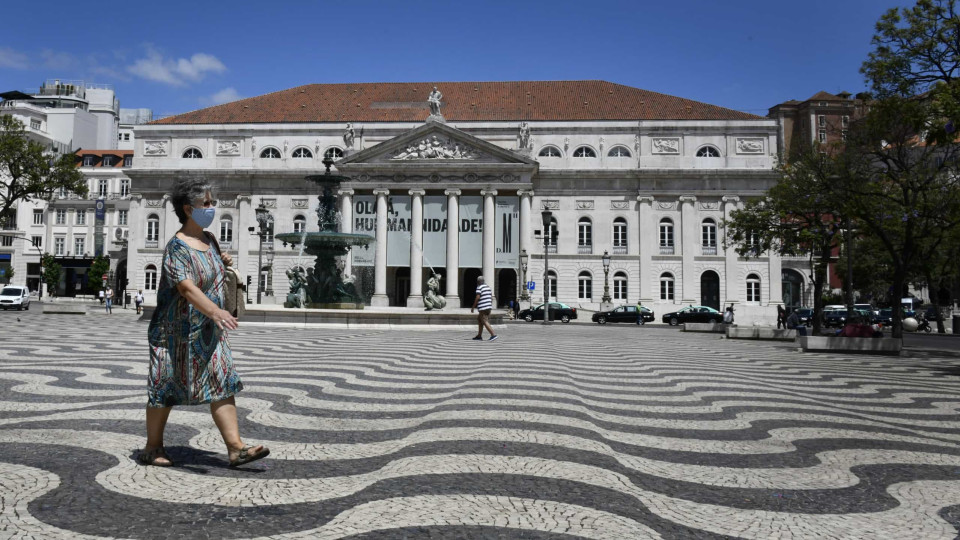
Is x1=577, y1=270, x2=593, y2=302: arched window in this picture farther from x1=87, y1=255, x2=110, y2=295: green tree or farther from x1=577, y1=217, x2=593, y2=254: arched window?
x1=87, y1=255, x2=110, y2=295: green tree

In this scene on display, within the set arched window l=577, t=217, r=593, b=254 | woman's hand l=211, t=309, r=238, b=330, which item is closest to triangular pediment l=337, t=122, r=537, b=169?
arched window l=577, t=217, r=593, b=254

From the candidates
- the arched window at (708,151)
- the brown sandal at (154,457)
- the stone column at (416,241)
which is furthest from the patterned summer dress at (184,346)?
the arched window at (708,151)

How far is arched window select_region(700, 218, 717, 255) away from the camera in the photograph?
46438 mm

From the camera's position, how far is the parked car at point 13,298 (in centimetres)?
3581

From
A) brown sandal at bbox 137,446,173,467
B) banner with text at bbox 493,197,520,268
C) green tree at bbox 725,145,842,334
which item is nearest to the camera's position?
brown sandal at bbox 137,446,173,467

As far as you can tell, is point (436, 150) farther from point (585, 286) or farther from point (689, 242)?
point (689, 242)

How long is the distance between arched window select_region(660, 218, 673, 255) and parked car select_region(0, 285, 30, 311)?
38.8m

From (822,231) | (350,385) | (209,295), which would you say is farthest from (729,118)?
(209,295)

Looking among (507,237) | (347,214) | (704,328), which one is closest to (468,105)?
(507,237)

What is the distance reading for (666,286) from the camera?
152 ft

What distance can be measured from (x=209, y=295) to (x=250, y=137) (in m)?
49.7

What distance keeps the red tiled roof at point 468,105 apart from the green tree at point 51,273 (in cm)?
2128

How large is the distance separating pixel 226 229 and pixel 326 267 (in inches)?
1154

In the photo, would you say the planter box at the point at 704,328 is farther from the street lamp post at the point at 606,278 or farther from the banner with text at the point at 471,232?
the banner with text at the point at 471,232
